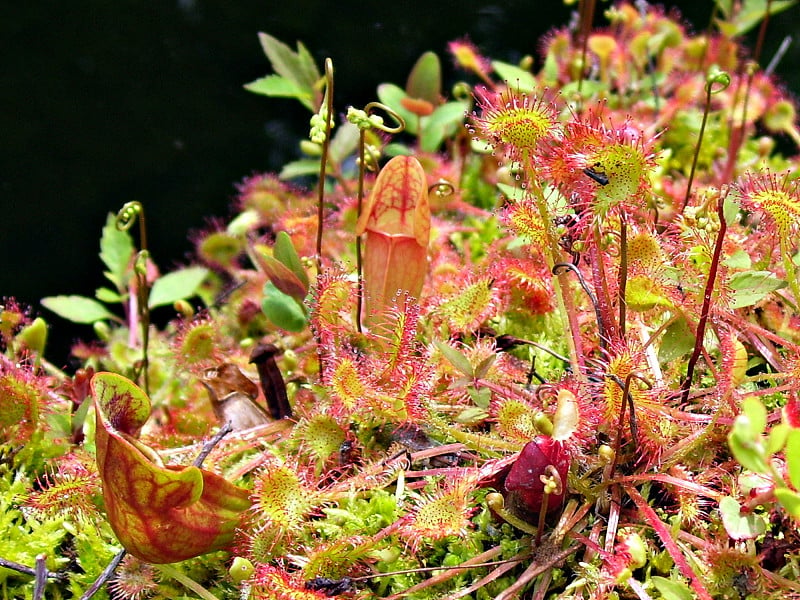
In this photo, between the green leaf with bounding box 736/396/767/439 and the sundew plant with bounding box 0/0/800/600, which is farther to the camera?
the sundew plant with bounding box 0/0/800/600

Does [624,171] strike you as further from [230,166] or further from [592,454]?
[230,166]

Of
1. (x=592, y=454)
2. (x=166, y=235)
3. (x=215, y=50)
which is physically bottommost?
(x=166, y=235)

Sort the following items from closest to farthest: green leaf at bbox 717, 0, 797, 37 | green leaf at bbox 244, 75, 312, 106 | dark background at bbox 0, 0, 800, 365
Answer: green leaf at bbox 244, 75, 312, 106 → green leaf at bbox 717, 0, 797, 37 → dark background at bbox 0, 0, 800, 365

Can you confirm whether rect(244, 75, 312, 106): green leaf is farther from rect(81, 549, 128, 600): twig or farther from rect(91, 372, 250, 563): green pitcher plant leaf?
rect(81, 549, 128, 600): twig

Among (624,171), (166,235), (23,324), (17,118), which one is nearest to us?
(624,171)

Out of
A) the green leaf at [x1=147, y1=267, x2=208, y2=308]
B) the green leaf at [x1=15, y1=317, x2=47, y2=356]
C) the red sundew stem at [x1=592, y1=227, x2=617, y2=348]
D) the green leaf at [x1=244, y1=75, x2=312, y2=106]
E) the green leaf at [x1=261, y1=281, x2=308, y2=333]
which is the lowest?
the green leaf at [x1=147, y1=267, x2=208, y2=308]

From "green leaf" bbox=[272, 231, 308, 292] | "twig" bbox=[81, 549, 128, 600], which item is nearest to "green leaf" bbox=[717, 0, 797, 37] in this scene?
"green leaf" bbox=[272, 231, 308, 292]

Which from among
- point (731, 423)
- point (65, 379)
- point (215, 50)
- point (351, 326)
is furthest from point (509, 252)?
point (215, 50)
